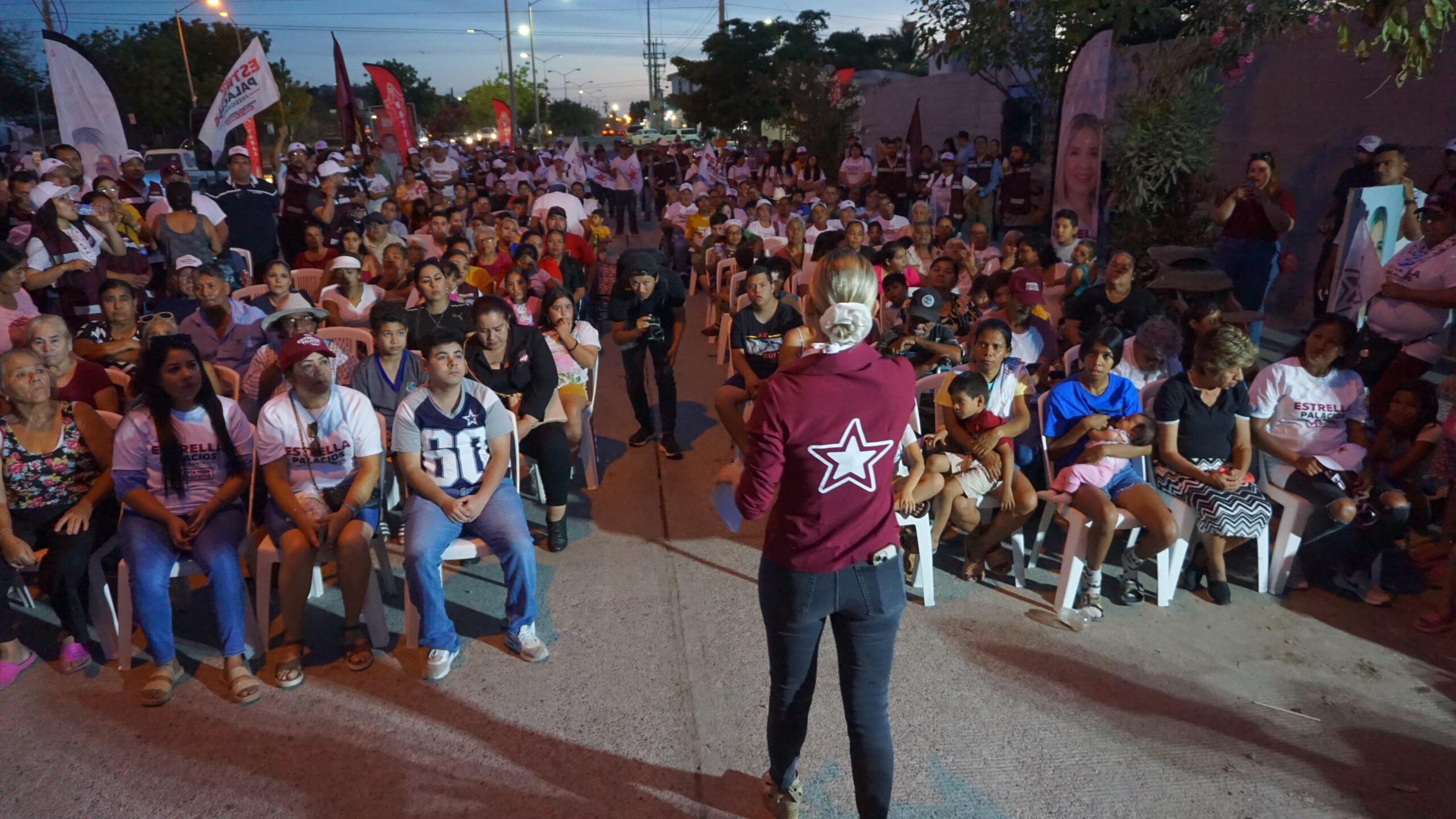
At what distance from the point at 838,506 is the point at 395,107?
54.1 feet

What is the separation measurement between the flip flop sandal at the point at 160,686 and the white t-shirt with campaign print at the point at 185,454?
65 centimetres

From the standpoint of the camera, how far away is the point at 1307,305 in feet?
28.7

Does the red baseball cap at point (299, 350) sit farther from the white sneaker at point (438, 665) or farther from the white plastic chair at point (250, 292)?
the white plastic chair at point (250, 292)

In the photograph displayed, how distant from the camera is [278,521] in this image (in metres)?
3.76

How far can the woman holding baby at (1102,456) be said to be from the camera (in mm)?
4000

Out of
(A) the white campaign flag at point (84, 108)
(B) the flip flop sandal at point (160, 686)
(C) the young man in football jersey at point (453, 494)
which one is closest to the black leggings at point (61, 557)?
(B) the flip flop sandal at point (160, 686)

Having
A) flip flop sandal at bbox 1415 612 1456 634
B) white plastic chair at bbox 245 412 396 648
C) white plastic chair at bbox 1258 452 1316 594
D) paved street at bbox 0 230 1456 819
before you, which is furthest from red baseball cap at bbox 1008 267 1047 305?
white plastic chair at bbox 245 412 396 648

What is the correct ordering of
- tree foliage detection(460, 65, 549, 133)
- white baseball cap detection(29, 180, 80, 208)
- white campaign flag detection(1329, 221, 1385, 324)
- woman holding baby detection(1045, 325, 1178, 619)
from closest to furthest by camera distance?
woman holding baby detection(1045, 325, 1178, 619), white campaign flag detection(1329, 221, 1385, 324), white baseball cap detection(29, 180, 80, 208), tree foliage detection(460, 65, 549, 133)

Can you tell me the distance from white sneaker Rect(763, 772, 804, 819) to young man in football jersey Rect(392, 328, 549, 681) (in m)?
1.32

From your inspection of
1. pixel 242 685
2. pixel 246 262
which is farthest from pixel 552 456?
pixel 246 262

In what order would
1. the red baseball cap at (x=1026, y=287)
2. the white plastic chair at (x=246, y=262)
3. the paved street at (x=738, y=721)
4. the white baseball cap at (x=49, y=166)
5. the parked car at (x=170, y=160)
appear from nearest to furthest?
the paved street at (x=738, y=721)
the red baseball cap at (x=1026, y=287)
the white baseball cap at (x=49, y=166)
the white plastic chair at (x=246, y=262)
the parked car at (x=170, y=160)

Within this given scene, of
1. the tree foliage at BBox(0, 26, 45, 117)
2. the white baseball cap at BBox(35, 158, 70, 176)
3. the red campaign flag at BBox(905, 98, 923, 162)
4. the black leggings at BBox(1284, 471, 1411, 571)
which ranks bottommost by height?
the black leggings at BBox(1284, 471, 1411, 571)

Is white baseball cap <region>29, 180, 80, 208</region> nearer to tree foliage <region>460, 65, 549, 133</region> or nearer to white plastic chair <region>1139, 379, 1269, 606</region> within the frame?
white plastic chair <region>1139, 379, 1269, 606</region>

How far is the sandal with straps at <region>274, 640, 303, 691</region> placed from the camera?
11.7 ft
